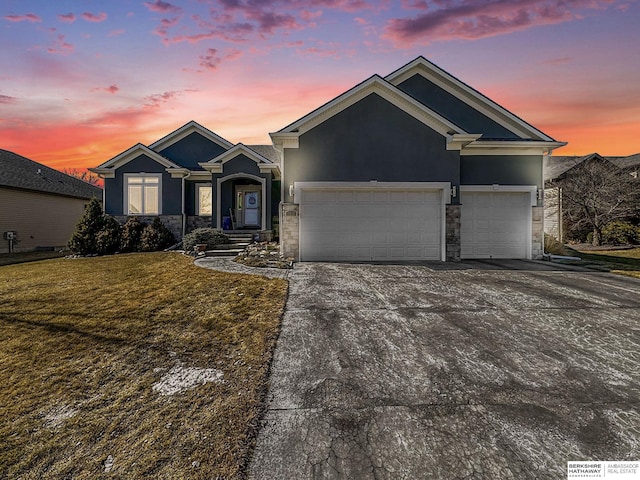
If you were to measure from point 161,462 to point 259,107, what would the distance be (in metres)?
14.1

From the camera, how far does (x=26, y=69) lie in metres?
12.0

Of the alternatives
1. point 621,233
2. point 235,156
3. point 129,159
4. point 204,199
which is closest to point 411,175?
point 235,156

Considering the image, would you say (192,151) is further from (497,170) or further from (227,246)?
(497,170)

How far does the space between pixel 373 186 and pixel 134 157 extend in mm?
13412

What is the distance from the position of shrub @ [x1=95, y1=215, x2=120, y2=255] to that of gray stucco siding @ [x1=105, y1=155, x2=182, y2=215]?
1.59 meters

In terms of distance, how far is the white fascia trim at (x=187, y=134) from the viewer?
17203 millimetres

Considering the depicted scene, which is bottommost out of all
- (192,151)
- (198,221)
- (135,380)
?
(135,380)

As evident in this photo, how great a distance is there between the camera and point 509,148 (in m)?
11.8

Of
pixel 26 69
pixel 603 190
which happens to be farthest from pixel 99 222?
pixel 603 190

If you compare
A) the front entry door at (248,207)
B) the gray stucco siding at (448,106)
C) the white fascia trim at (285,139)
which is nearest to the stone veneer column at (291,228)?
the white fascia trim at (285,139)

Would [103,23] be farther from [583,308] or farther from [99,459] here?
[583,308]

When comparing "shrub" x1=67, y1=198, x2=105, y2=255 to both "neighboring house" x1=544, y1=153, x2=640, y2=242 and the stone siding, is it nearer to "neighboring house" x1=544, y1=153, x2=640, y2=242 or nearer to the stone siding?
the stone siding

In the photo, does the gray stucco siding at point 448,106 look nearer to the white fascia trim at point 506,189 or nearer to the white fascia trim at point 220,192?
the white fascia trim at point 506,189

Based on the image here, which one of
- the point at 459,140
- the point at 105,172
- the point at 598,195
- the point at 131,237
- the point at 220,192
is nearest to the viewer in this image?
the point at 459,140
